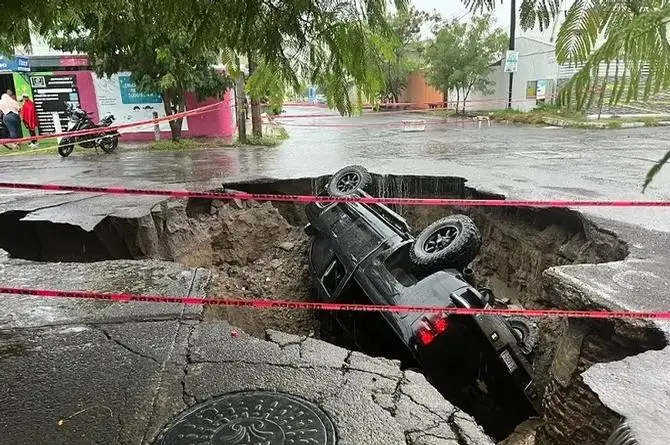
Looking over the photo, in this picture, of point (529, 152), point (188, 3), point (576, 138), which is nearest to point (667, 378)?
point (188, 3)

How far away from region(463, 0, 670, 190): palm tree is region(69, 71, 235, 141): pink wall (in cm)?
1543

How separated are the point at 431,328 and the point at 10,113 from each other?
16.1m

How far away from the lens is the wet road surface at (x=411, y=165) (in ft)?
21.0

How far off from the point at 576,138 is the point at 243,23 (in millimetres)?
14645

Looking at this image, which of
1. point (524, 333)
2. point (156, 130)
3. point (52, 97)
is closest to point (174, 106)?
point (156, 130)

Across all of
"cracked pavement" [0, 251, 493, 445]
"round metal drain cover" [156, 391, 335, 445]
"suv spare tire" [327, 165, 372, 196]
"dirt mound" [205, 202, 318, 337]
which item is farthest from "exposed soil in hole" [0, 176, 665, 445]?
"round metal drain cover" [156, 391, 335, 445]

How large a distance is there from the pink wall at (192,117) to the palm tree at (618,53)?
15425 mm

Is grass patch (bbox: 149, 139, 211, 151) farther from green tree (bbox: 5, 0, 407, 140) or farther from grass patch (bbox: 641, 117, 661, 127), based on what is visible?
grass patch (bbox: 641, 117, 661, 127)

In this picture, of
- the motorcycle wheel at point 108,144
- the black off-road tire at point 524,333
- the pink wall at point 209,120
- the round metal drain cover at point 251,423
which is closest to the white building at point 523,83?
the pink wall at point 209,120

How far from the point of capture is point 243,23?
2090 millimetres

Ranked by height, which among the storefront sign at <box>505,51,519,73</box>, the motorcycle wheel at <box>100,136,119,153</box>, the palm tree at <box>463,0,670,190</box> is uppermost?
the storefront sign at <box>505,51,519,73</box>

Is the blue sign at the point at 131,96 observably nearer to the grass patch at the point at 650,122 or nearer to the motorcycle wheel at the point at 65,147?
the motorcycle wheel at the point at 65,147

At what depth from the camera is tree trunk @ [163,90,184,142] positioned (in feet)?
48.2

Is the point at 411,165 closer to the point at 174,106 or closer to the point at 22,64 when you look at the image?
the point at 174,106
